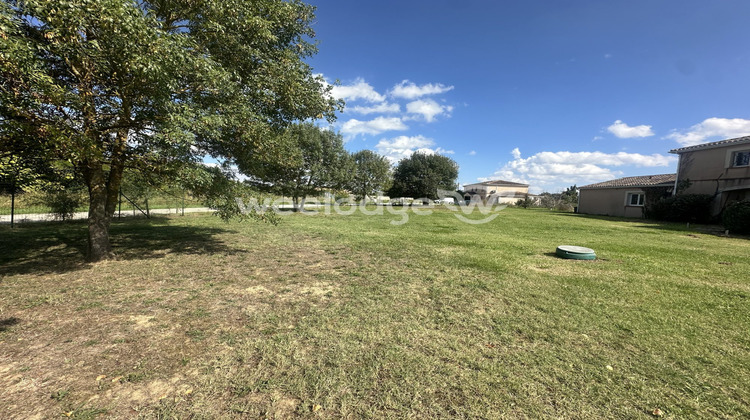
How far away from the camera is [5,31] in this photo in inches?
125

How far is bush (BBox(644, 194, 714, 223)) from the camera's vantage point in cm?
1655

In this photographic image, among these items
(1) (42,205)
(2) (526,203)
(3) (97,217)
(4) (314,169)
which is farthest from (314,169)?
(2) (526,203)

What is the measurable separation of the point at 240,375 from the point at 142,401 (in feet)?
2.24

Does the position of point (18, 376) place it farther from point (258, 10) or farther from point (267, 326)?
point (258, 10)

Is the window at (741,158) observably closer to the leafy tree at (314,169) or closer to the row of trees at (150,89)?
the row of trees at (150,89)

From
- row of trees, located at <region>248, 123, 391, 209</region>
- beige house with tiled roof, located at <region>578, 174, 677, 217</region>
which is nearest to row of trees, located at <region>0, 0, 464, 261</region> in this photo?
row of trees, located at <region>248, 123, 391, 209</region>

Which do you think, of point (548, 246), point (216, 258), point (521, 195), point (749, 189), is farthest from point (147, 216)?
point (521, 195)

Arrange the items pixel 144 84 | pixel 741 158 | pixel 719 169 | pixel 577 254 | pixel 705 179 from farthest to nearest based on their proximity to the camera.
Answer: pixel 705 179 < pixel 719 169 < pixel 741 158 < pixel 577 254 < pixel 144 84

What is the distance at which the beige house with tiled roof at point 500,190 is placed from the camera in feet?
156

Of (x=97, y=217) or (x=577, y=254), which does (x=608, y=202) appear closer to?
(x=577, y=254)

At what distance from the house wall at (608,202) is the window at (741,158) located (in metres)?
5.38

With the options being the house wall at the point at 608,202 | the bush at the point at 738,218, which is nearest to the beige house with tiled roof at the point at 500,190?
the house wall at the point at 608,202

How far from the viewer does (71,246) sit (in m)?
7.33

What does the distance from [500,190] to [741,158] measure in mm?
36803
